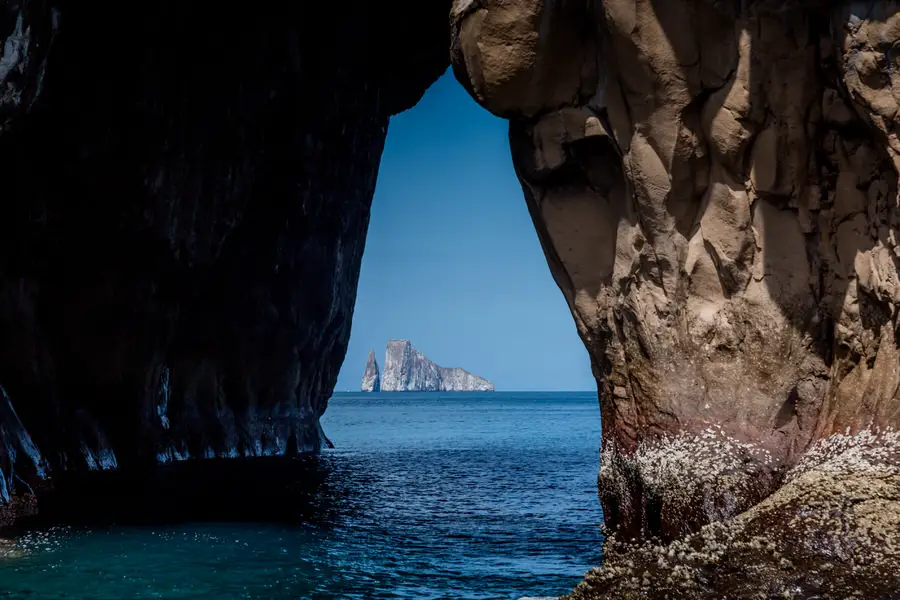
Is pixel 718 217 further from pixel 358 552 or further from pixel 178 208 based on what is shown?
pixel 178 208

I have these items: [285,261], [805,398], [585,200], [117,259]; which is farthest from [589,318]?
[285,261]

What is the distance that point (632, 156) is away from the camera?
14312 mm

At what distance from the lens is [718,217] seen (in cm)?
1338

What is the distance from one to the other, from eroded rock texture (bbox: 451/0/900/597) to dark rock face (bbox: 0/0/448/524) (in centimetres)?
1141

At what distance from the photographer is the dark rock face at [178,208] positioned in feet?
81.4

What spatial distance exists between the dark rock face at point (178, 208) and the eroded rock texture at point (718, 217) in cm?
1141

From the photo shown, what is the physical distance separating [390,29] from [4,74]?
17.3 metres

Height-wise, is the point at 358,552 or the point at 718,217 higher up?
the point at 718,217

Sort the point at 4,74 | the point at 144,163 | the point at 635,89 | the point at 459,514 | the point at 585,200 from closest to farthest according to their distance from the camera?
1. the point at 635,89
2. the point at 585,200
3. the point at 4,74
4. the point at 459,514
5. the point at 144,163

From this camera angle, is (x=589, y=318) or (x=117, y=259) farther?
(x=117, y=259)

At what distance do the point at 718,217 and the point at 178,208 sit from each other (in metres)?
20.6

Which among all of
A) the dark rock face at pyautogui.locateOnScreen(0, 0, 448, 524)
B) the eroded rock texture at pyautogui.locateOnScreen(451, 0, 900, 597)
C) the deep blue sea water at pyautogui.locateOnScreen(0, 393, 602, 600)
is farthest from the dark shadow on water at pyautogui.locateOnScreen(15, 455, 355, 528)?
the eroded rock texture at pyautogui.locateOnScreen(451, 0, 900, 597)

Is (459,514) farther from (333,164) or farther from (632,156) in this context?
(333,164)

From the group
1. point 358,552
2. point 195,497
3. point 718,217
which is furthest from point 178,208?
point 718,217
